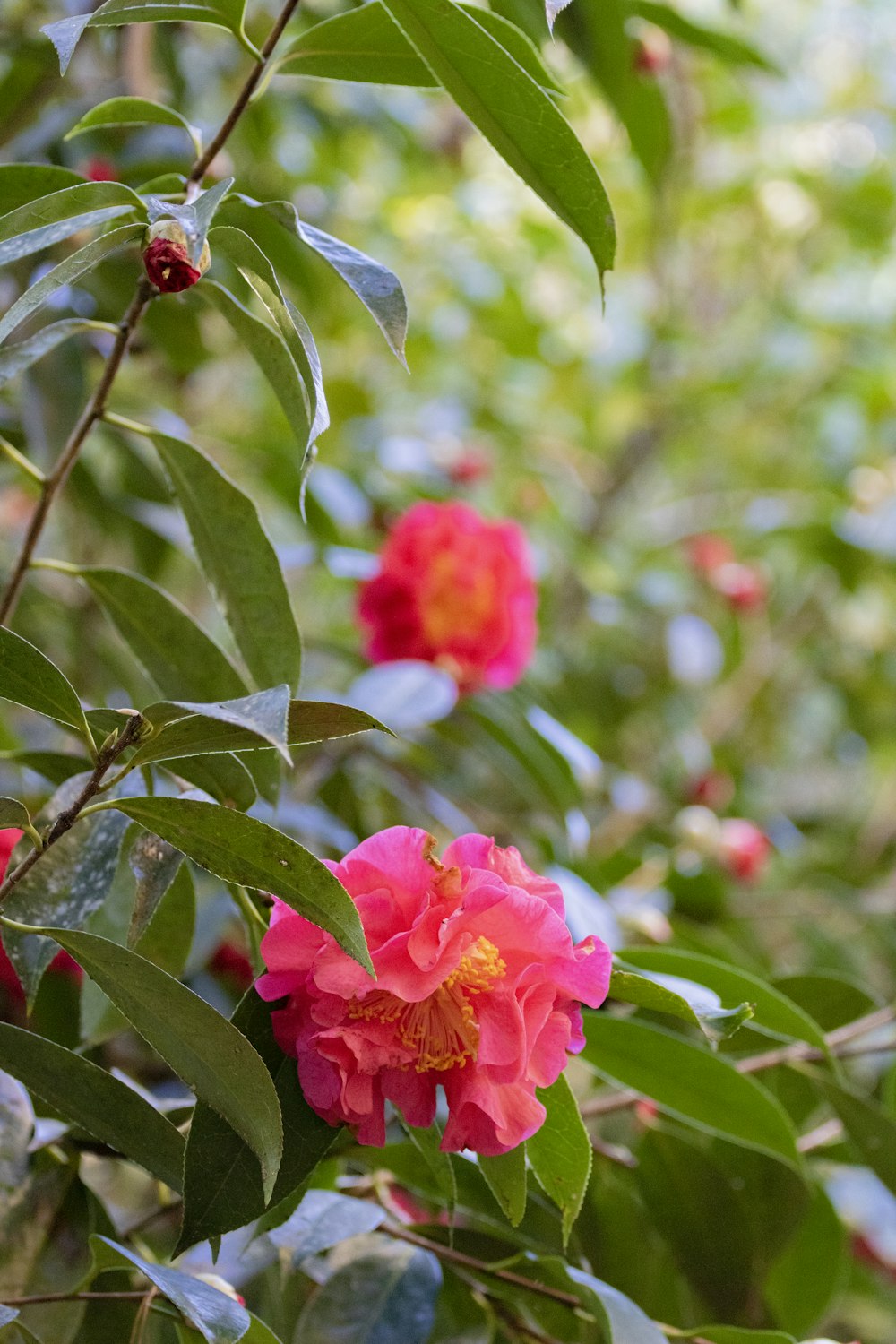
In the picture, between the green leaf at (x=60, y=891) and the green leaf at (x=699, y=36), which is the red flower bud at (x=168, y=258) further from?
the green leaf at (x=699, y=36)

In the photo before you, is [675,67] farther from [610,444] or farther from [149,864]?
[149,864]

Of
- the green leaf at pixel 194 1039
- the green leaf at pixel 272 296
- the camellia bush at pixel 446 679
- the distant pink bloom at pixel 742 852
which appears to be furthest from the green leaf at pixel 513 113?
the distant pink bloom at pixel 742 852

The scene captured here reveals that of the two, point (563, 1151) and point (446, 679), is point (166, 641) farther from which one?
point (446, 679)

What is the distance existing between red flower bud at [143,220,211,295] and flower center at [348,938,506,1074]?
260 mm

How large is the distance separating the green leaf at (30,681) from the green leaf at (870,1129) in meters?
0.51

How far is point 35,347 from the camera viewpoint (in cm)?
56

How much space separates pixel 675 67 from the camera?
63.1 inches

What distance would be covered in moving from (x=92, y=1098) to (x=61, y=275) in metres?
0.30

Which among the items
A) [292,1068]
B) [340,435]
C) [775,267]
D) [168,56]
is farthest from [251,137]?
[292,1068]

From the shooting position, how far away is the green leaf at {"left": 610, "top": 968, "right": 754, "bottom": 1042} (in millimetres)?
429

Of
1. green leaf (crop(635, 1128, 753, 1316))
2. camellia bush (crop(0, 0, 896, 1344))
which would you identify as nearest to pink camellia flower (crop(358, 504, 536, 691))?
camellia bush (crop(0, 0, 896, 1344))

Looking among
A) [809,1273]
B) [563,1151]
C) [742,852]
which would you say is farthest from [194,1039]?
[742,852]

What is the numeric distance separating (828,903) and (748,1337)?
1011 mm

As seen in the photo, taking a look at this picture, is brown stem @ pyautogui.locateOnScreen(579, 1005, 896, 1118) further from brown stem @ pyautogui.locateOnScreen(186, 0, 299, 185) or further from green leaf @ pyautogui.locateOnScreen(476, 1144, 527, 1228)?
brown stem @ pyautogui.locateOnScreen(186, 0, 299, 185)
